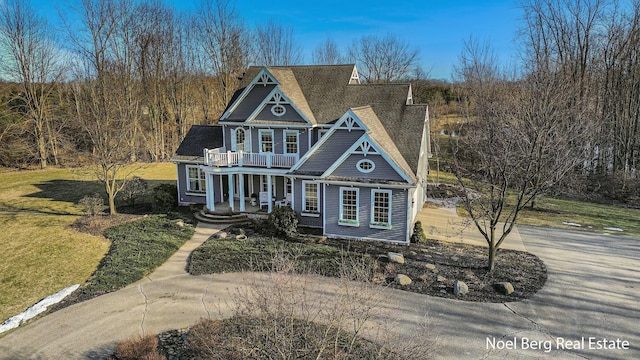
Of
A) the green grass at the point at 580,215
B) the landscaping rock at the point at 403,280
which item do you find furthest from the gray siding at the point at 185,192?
the green grass at the point at 580,215

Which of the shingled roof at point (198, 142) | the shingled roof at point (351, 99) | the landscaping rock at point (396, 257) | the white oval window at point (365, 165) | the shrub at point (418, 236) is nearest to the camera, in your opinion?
the landscaping rock at point (396, 257)

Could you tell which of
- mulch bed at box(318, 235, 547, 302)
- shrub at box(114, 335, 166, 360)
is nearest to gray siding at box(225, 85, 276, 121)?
mulch bed at box(318, 235, 547, 302)

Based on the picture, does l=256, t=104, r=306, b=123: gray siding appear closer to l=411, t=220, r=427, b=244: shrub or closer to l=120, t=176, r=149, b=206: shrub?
l=411, t=220, r=427, b=244: shrub

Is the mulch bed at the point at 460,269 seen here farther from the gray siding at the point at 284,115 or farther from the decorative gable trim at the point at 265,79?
the decorative gable trim at the point at 265,79

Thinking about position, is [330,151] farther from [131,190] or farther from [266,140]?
[131,190]

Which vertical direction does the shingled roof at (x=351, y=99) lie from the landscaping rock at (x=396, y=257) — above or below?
above

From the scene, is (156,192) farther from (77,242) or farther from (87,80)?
(87,80)

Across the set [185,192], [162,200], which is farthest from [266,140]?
[162,200]

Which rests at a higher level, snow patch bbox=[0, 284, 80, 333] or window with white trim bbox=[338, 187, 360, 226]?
window with white trim bbox=[338, 187, 360, 226]
